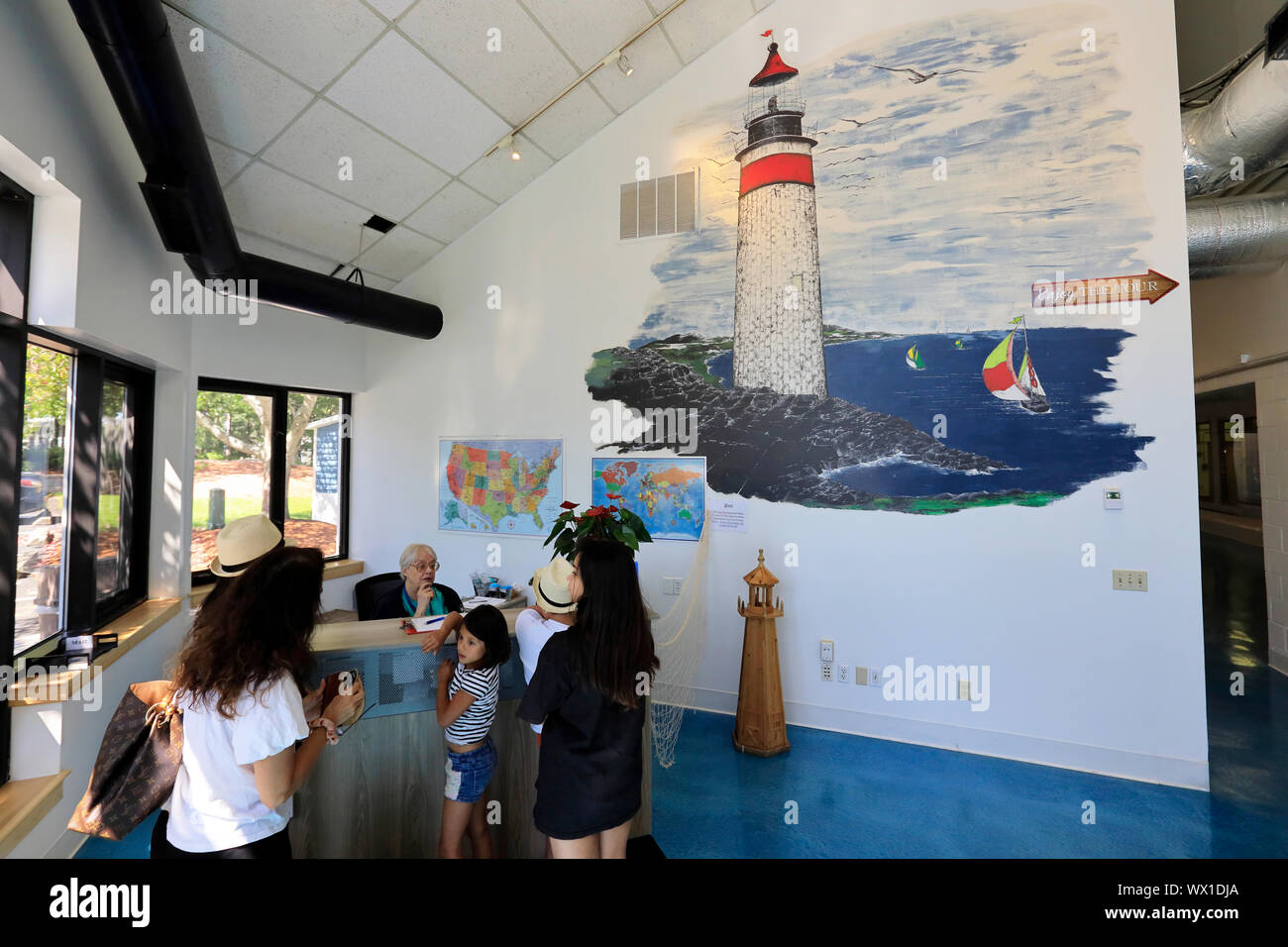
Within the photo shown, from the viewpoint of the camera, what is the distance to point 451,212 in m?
4.49

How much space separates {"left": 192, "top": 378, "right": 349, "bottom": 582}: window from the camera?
13.6 ft

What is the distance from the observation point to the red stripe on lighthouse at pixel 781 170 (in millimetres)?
3762

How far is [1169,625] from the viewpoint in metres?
3.02

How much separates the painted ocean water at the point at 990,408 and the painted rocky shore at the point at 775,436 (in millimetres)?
71

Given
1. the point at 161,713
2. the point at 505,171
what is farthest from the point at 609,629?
the point at 505,171

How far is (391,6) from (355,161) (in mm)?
1036

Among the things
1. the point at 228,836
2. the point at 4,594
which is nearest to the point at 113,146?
the point at 4,594

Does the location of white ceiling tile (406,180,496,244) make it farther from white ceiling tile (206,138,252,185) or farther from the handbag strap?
the handbag strap

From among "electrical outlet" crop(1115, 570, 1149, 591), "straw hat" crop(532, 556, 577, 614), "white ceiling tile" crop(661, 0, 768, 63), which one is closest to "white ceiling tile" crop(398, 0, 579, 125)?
"white ceiling tile" crop(661, 0, 768, 63)


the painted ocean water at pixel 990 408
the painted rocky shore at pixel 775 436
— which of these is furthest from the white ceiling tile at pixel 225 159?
the painted ocean water at pixel 990 408

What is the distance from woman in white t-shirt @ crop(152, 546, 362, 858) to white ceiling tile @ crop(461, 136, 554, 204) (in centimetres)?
386

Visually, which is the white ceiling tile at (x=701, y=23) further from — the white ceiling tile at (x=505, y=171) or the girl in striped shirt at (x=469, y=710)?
the girl in striped shirt at (x=469, y=710)

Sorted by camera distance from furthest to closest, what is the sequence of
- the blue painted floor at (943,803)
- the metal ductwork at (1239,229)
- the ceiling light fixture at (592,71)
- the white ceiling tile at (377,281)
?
the white ceiling tile at (377,281)
the ceiling light fixture at (592,71)
the metal ductwork at (1239,229)
the blue painted floor at (943,803)

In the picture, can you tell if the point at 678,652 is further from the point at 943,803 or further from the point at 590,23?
the point at 590,23
